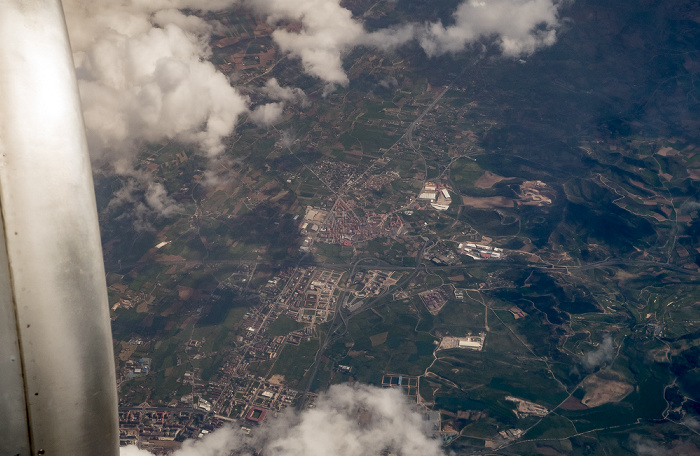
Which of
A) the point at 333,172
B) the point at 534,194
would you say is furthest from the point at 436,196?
the point at 333,172

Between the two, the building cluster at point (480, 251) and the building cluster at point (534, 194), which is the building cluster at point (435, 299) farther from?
the building cluster at point (534, 194)

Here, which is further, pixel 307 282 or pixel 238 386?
pixel 307 282

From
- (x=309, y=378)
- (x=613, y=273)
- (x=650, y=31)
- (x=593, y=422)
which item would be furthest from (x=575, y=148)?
(x=309, y=378)

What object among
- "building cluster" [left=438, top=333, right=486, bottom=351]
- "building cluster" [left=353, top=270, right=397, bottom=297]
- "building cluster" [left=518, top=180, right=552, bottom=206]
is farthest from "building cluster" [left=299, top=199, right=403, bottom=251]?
"building cluster" [left=518, top=180, right=552, bottom=206]

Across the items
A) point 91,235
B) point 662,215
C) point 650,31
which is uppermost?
point 650,31

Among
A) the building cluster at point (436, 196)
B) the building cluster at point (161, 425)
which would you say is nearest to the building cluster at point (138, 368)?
the building cluster at point (161, 425)

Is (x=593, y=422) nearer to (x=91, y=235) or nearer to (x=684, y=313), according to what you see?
(x=684, y=313)

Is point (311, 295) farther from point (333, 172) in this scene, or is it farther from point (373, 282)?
point (333, 172)
